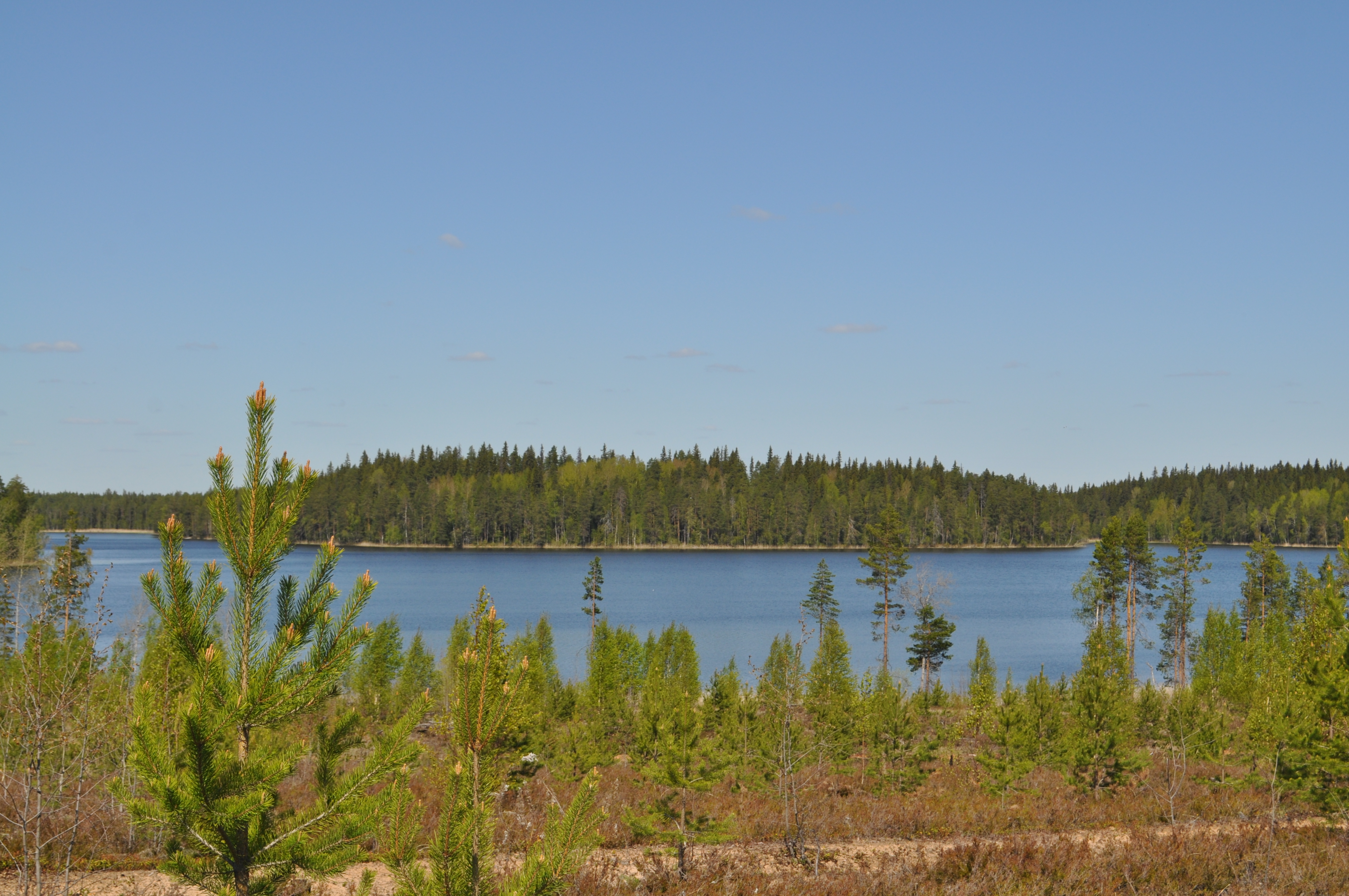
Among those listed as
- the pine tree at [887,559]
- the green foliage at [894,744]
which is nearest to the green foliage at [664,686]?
the green foliage at [894,744]

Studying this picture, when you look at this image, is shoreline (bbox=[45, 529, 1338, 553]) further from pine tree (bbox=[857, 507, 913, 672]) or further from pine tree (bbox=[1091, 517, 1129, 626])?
pine tree (bbox=[857, 507, 913, 672])

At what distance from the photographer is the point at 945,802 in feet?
76.0

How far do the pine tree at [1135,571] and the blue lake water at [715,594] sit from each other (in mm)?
4546

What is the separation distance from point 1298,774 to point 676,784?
12.7 meters

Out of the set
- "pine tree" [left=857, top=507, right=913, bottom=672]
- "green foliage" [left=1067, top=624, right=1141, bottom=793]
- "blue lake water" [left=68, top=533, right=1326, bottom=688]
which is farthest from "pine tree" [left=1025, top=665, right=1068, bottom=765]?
"pine tree" [left=857, top=507, right=913, bottom=672]

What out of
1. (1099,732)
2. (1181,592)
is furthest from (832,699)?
(1181,592)

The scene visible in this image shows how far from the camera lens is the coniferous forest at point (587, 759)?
5973 millimetres

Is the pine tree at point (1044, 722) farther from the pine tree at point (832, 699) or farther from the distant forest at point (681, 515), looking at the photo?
the distant forest at point (681, 515)

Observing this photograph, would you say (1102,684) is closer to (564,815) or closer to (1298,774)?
(1298,774)

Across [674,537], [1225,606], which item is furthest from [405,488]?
[1225,606]

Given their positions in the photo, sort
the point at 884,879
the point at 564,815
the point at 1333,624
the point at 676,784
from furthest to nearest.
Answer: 1. the point at 1333,624
2. the point at 676,784
3. the point at 884,879
4. the point at 564,815

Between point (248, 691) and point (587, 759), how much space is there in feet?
69.1

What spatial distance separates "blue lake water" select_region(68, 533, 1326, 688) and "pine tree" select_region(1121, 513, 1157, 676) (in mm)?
4546

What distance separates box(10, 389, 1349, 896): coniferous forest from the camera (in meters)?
5.97
